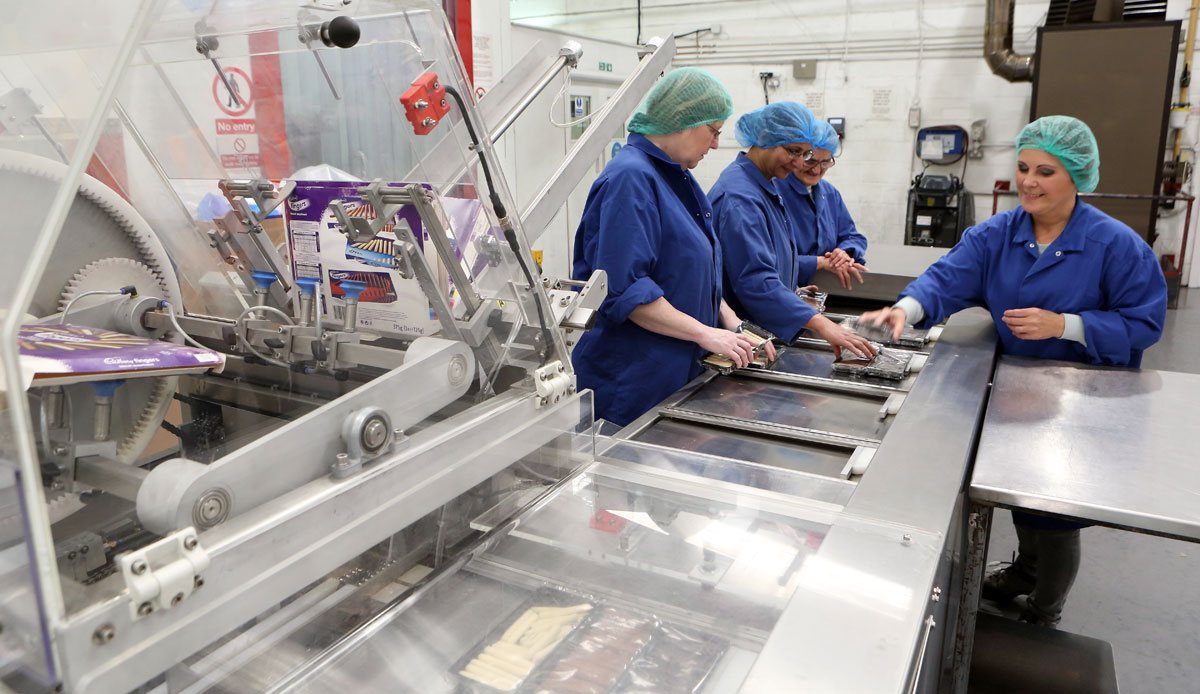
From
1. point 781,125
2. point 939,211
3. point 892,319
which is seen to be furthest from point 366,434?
point 939,211

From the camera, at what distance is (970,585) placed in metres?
1.42

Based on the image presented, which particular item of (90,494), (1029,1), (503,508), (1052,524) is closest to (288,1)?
(90,494)

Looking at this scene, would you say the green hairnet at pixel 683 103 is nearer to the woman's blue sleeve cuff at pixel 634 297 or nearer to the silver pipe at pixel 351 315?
the woman's blue sleeve cuff at pixel 634 297

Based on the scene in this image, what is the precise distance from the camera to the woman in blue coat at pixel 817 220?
2.74 meters

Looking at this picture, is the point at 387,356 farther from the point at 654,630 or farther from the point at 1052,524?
the point at 1052,524

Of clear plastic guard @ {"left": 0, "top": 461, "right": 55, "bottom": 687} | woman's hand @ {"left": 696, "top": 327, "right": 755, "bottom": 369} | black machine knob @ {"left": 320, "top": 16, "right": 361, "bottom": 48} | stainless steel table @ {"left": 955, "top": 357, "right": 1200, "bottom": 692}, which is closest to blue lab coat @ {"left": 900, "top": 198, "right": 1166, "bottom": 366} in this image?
stainless steel table @ {"left": 955, "top": 357, "right": 1200, "bottom": 692}

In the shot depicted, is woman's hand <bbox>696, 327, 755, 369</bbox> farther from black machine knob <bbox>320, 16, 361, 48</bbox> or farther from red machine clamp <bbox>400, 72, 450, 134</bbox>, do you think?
black machine knob <bbox>320, 16, 361, 48</bbox>

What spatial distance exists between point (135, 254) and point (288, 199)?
0.26m

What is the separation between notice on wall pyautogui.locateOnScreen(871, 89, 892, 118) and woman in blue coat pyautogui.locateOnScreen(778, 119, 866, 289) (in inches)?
132

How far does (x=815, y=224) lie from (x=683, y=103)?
4.24 ft

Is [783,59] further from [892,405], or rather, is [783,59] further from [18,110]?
[18,110]

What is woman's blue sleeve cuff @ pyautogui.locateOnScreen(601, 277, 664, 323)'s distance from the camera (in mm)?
1744

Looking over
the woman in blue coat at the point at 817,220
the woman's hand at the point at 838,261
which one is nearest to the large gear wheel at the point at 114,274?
the woman in blue coat at the point at 817,220

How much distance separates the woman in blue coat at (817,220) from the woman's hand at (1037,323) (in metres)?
0.94
